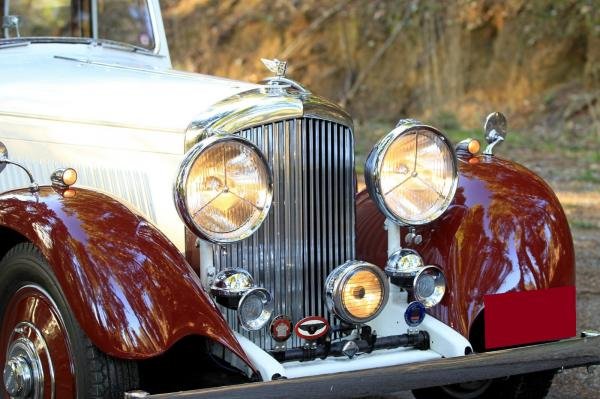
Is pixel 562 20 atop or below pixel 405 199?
atop

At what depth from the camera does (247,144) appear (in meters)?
3.20

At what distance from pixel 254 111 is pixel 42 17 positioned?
188 centimetres

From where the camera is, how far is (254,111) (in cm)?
337

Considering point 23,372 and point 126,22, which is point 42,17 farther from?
point 23,372

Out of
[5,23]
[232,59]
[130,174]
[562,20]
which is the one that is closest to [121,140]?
[130,174]

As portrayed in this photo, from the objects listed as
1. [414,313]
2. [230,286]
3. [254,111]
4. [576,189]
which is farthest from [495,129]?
[576,189]

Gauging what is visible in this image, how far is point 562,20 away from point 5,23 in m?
9.16

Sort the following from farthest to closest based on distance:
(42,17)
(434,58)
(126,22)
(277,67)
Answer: (434,58) < (126,22) < (42,17) < (277,67)

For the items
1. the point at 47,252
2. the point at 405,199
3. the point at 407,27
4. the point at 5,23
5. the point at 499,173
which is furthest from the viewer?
the point at 407,27

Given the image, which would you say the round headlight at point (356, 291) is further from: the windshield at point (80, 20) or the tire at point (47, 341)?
the windshield at point (80, 20)

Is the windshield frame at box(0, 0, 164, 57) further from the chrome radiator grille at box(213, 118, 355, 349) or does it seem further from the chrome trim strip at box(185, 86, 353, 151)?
the chrome radiator grille at box(213, 118, 355, 349)

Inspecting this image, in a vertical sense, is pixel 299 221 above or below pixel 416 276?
above

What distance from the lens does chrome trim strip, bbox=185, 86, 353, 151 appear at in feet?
11.0

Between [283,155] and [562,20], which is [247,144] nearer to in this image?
[283,155]
